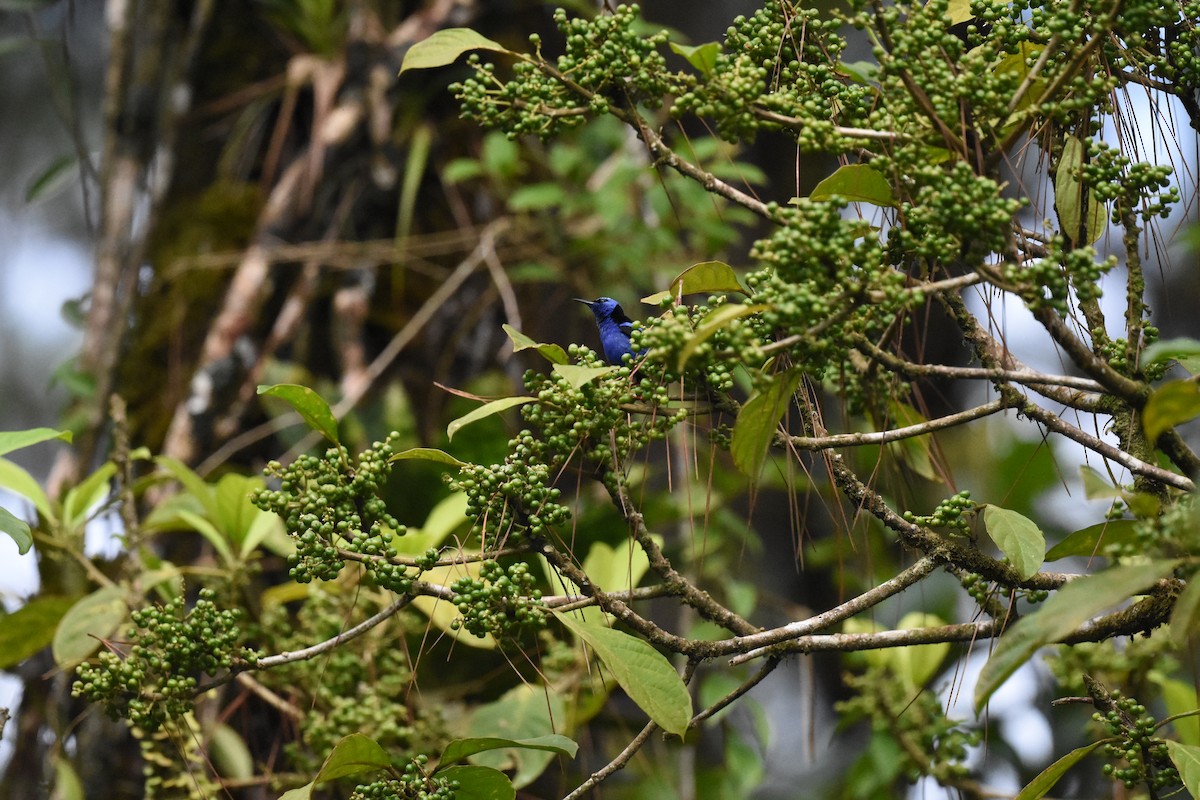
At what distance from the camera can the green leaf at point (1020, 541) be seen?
1.17 metres


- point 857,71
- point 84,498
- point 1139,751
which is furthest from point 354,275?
point 1139,751

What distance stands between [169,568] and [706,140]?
2.01 meters

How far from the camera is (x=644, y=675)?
116cm

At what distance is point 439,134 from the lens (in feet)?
11.8

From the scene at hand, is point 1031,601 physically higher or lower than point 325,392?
lower

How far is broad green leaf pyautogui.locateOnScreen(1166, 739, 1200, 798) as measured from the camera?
3.70 ft

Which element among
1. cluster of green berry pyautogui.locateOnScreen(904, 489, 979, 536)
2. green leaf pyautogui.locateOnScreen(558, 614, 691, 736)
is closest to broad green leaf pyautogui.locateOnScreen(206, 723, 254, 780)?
green leaf pyautogui.locateOnScreen(558, 614, 691, 736)

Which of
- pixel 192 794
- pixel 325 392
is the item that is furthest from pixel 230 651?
pixel 325 392

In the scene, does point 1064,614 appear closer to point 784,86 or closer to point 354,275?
point 784,86

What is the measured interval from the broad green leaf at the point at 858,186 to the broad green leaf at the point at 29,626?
173 cm

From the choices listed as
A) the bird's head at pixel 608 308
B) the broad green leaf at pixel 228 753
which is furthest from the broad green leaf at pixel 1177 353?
the broad green leaf at pixel 228 753

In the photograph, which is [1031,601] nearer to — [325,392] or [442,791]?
[442,791]

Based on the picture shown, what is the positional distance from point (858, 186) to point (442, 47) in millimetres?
544

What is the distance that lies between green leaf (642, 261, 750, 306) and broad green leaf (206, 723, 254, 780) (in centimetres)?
150
